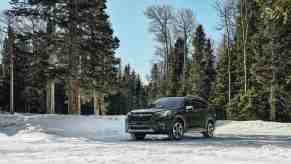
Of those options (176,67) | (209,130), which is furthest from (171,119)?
(176,67)

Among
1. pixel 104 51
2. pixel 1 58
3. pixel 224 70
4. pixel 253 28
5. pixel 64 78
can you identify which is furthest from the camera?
pixel 1 58

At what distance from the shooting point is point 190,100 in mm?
19859

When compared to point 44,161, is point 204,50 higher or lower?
higher

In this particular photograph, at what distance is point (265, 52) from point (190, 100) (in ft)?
74.0

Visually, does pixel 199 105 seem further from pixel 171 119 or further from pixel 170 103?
pixel 171 119

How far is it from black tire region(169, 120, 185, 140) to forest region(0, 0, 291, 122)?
5.45m

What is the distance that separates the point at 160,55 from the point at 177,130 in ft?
144

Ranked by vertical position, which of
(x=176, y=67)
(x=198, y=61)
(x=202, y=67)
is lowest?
(x=202, y=67)

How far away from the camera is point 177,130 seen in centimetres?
1856

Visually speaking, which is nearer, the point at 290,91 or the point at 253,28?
the point at 290,91

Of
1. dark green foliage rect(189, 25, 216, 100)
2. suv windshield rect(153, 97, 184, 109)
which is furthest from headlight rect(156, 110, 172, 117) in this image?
dark green foliage rect(189, 25, 216, 100)

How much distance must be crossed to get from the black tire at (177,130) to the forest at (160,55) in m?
5.45

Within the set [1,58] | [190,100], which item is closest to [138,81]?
[1,58]

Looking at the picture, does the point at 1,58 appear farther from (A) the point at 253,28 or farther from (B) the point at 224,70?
(A) the point at 253,28
